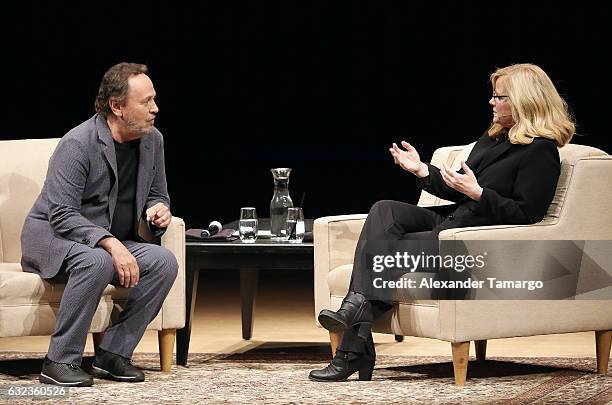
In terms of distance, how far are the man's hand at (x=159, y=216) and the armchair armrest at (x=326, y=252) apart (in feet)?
1.88

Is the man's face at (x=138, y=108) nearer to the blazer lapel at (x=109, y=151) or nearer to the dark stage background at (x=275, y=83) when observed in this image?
the blazer lapel at (x=109, y=151)

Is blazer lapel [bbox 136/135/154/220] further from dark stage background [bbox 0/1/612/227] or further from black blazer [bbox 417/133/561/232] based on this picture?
dark stage background [bbox 0/1/612/227]

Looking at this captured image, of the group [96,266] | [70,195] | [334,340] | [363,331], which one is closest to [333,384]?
[363,331]

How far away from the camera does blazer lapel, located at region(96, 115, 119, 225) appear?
4418 millimetres

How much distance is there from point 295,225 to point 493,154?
909 millimetres

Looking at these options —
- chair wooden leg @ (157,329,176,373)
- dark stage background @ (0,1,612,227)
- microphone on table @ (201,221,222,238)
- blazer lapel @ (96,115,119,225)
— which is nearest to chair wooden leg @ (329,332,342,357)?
chair wooden leg @ (157,329,176,373)

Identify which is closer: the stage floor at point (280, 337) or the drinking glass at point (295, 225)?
the drinking glass at point (295, 225)

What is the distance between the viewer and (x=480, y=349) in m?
4.87

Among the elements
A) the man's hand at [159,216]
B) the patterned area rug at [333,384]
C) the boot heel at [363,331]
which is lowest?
the patterned area rug at [333,384]

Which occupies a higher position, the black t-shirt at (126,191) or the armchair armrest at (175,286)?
the black t-shirt at (126,191)

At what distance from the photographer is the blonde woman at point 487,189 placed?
4293 millimetres

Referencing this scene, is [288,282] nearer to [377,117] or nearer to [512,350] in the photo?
[377,117]

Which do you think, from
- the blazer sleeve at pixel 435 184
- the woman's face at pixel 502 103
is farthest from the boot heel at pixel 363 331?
the woman's face at pixel 502 103

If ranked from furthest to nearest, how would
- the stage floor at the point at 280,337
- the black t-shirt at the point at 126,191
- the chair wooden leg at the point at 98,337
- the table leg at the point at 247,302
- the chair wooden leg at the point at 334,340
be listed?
the table leg at the point at 247,302, the stage floor at the point at 280,337, the chair wooden leg at the point at 98,337, the chair wooden leg at the point at 334,340, the black t-shirt at the point at 126,191
